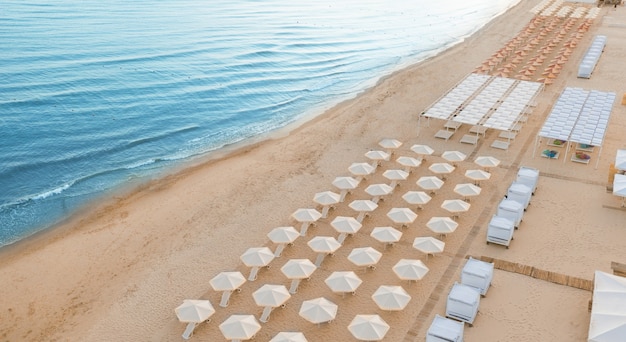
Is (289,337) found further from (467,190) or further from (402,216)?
(467,190)

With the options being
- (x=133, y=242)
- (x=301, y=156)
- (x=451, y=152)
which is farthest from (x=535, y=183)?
(x=133, y=242)

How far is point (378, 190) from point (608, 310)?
361 inches

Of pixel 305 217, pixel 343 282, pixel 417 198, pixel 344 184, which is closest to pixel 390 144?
pixel 344 184

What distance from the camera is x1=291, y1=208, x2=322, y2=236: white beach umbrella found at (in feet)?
60.0

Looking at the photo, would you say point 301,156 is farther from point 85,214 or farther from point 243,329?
point 243,329

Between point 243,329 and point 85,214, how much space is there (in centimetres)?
1180

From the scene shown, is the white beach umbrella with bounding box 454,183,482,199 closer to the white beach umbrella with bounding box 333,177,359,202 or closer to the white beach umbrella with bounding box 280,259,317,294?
the white beach umbrella with bounding box 333,177,359,202

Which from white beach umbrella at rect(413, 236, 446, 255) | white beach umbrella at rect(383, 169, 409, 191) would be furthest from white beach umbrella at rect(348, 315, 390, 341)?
white beach umbrella at rect(383, 169, 409, 191)

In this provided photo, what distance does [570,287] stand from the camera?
49.9 ft

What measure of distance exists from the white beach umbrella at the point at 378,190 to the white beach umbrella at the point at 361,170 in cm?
117

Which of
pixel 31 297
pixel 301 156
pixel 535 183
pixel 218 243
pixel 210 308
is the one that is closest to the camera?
pixel 210 308

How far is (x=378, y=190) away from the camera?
65.7ft

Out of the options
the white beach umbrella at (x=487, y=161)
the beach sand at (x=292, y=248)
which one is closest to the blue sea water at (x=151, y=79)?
the beach sand at (x=292, y=248)

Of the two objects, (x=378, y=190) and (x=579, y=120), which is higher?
(x=579, y=120)
